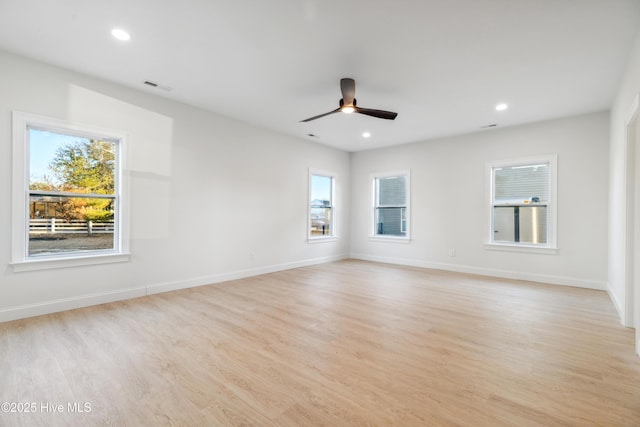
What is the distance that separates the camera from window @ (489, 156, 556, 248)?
16.9ft

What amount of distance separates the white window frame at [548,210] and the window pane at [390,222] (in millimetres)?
1822

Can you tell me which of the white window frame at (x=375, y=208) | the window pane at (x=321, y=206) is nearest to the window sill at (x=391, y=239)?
the white window frame at (x=375, y=208)

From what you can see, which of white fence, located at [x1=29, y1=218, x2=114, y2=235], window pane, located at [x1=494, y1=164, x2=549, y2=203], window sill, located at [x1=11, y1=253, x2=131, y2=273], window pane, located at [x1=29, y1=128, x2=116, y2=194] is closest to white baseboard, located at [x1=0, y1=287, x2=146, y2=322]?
window sill, located at [x1=11, y1=253, x2=131, y2=273]

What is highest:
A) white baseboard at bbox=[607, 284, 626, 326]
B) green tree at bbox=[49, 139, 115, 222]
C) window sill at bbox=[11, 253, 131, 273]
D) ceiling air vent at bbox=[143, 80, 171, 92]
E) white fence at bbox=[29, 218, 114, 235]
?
ceiling air vent at bbox=[143, 80, 171, 92]

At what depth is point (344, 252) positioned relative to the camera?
7746 millimetres

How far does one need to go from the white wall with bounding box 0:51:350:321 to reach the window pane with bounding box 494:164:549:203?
12.7 feet

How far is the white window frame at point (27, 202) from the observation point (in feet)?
10.5

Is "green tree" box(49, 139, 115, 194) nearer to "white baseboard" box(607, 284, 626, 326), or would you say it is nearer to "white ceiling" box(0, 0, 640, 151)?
"white ceiling" box(0, 0, 640, 151)

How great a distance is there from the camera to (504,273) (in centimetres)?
552

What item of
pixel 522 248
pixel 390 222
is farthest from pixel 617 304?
pixel 390 222

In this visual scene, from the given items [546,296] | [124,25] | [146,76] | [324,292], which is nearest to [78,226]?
[146,76]

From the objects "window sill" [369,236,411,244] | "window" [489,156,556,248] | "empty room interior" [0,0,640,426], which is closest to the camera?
"empty room interior" [0,0,640,426]

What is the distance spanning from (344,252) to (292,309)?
422cm

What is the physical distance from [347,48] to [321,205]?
176 inches
